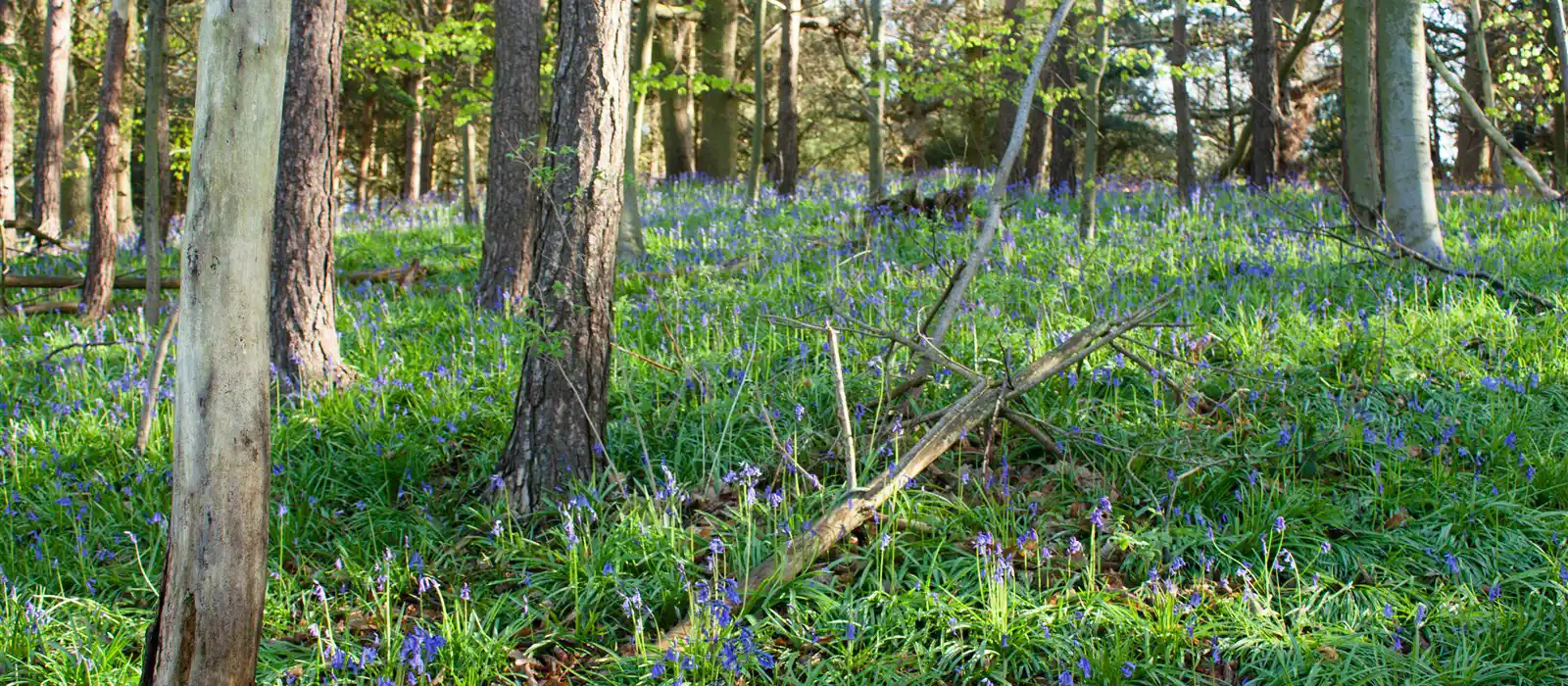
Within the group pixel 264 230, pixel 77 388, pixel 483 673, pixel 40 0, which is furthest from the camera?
pixel 40 0

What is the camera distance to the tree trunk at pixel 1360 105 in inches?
292

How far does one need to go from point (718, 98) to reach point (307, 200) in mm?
11604

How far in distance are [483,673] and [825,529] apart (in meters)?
1.31

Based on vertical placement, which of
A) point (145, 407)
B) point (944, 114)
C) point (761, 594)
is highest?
point (944, 114)

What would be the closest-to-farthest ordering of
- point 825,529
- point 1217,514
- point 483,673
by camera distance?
point 483,673, point 825,529, point 1217,514

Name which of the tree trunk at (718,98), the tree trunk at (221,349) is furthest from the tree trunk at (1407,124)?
the tree trunk at (718,98)

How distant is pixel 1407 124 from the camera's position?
6.89 meters

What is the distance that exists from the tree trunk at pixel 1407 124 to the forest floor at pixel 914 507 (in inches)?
15.5

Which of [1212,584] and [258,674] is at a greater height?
[1212,584]

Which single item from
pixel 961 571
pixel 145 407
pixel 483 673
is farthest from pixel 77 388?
pixel 961 571

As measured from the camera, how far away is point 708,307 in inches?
263

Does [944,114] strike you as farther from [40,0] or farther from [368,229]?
[40,0]

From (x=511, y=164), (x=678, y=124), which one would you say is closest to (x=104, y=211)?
(x=511, y=164)

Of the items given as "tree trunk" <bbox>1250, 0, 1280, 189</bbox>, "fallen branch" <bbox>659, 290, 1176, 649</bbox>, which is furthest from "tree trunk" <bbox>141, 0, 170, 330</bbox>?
"tree trunk" <bbox>1250, 0, 1280, 189</bbox>
